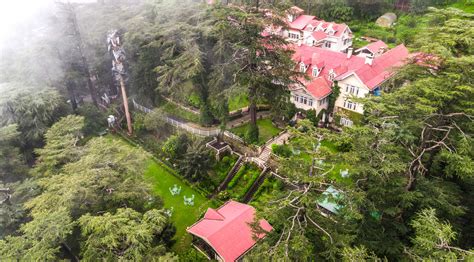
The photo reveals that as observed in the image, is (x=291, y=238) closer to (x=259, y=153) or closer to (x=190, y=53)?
(x=259, y=153)

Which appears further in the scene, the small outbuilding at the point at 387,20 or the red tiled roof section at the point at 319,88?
the small outbuilding at the point at 387,20

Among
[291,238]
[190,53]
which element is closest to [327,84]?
[190,53]

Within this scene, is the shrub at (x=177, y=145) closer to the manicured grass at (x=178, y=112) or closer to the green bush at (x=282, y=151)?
the manicured grass at (x=178, y=112)

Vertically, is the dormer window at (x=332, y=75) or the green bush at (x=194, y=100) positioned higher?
the dormer window at (x=332, y=75)

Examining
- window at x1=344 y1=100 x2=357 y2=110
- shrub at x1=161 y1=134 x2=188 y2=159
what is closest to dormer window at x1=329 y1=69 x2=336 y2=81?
window at x1=344 y1=100 x2=357 y2=110

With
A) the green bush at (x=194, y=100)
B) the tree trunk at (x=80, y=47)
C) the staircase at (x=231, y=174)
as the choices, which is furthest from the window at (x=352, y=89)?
the tree trunk at (x=80, y=47)

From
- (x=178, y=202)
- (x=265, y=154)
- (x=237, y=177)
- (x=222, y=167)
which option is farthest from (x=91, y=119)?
(x=265, y=154)

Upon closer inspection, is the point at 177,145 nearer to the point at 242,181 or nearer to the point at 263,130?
the point at 242,181
